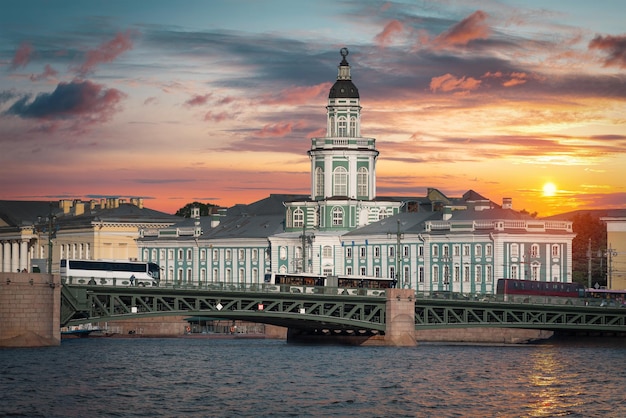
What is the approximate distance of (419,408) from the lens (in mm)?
81875

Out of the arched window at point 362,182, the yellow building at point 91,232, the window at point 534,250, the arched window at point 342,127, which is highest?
the arched window at point 342,127

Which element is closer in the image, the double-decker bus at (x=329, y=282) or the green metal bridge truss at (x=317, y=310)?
the green metal bridge truss at (x=317, y=310)

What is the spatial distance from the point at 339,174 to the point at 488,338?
39.5 m

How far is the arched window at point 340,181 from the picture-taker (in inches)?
6403

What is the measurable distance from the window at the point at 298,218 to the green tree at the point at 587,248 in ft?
79.2

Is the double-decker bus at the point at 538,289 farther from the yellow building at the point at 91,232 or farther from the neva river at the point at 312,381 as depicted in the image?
the yellow building at the point at 91,232

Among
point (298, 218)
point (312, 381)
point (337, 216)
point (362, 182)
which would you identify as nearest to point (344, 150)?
point (362, 182)

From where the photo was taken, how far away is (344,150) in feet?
529

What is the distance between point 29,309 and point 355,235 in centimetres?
5987

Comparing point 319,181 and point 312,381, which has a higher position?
point 319,181

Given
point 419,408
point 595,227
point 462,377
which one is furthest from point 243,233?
point 419,408

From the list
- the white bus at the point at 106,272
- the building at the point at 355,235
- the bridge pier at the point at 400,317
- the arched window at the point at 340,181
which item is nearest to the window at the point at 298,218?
the building at the point at 355,235

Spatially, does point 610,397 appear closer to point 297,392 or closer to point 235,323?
point 297,392

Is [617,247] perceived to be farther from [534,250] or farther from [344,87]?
[344,87]
